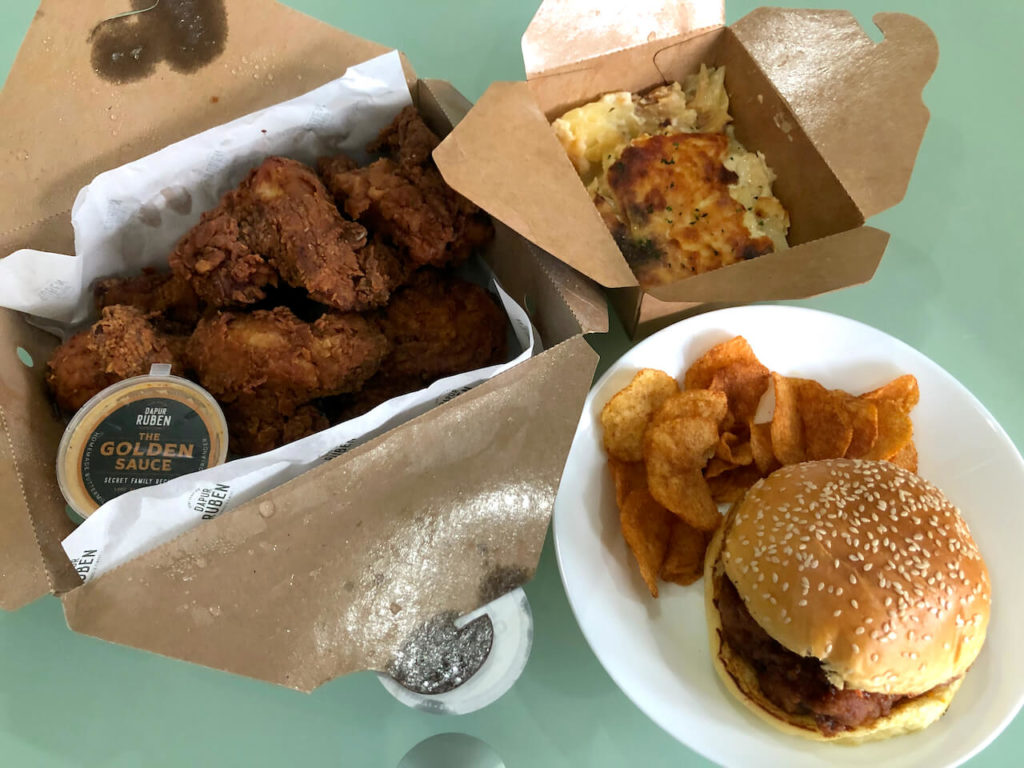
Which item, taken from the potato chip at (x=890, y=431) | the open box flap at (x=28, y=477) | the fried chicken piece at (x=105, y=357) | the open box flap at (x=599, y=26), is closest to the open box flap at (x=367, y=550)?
the open box flap at (x=28, y=477)

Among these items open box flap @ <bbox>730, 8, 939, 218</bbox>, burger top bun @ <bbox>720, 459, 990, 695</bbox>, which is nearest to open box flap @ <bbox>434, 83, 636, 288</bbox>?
burger top bun @ <bbox>720, 459, 990, 695</bbox>

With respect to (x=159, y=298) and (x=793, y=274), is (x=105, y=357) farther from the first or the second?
(x=793, y=274)

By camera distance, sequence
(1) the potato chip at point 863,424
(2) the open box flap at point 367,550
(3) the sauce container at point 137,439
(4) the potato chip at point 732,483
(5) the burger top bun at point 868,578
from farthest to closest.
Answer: (4) the potato chip at point 732,483
(1) the potato chip at point 863,424
(3) the sauce container at point 137,439
(5) the burger top bun at point 868,578
(2) the open box flap at point 367,550

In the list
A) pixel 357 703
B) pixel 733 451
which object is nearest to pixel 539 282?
pixel 733 451

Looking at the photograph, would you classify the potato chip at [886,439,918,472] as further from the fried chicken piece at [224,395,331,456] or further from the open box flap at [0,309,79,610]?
the open box flap at [0,309,79,610]

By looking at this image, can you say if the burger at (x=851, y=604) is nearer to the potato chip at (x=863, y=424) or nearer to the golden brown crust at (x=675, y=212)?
the potato chip at (x=863, y=424)

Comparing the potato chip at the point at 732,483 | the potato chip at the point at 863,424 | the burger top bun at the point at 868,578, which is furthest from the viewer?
the potato chip at the point at 732,483

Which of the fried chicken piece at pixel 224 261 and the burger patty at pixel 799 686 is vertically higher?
the fried chicken piece at pixel 224 261
